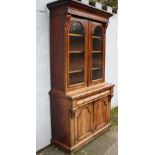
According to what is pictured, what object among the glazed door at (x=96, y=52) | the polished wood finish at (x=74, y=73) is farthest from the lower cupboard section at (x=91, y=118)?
the glazed door at (x=96, y=52)

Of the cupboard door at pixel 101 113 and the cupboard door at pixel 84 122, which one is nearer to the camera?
the cupboard door at pixel 84 122

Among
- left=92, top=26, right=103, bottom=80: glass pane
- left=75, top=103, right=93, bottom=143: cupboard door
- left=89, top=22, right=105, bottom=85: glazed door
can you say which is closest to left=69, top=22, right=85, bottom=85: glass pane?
left=89, top=22, right=105, bottom=85: glazed door

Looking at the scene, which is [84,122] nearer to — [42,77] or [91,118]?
[91,118]

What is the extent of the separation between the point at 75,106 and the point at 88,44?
0.79 meters

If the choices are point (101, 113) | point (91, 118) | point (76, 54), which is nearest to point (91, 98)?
point (91, 118)

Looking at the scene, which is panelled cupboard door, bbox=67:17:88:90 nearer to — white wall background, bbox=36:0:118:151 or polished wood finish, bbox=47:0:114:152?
polished wood finish, bbox=47:0:114:152

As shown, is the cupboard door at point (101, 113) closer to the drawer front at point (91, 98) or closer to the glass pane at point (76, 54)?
the drawer front at point (91, 98)

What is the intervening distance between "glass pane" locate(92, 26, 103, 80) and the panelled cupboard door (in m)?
0.22

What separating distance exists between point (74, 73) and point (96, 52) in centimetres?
52

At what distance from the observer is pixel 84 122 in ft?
8.00

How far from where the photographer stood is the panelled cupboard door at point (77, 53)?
7.27 ft

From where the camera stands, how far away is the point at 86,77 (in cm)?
247

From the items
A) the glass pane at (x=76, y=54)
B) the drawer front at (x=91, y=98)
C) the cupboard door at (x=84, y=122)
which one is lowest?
the cupboard door at (x=84, y=122)
